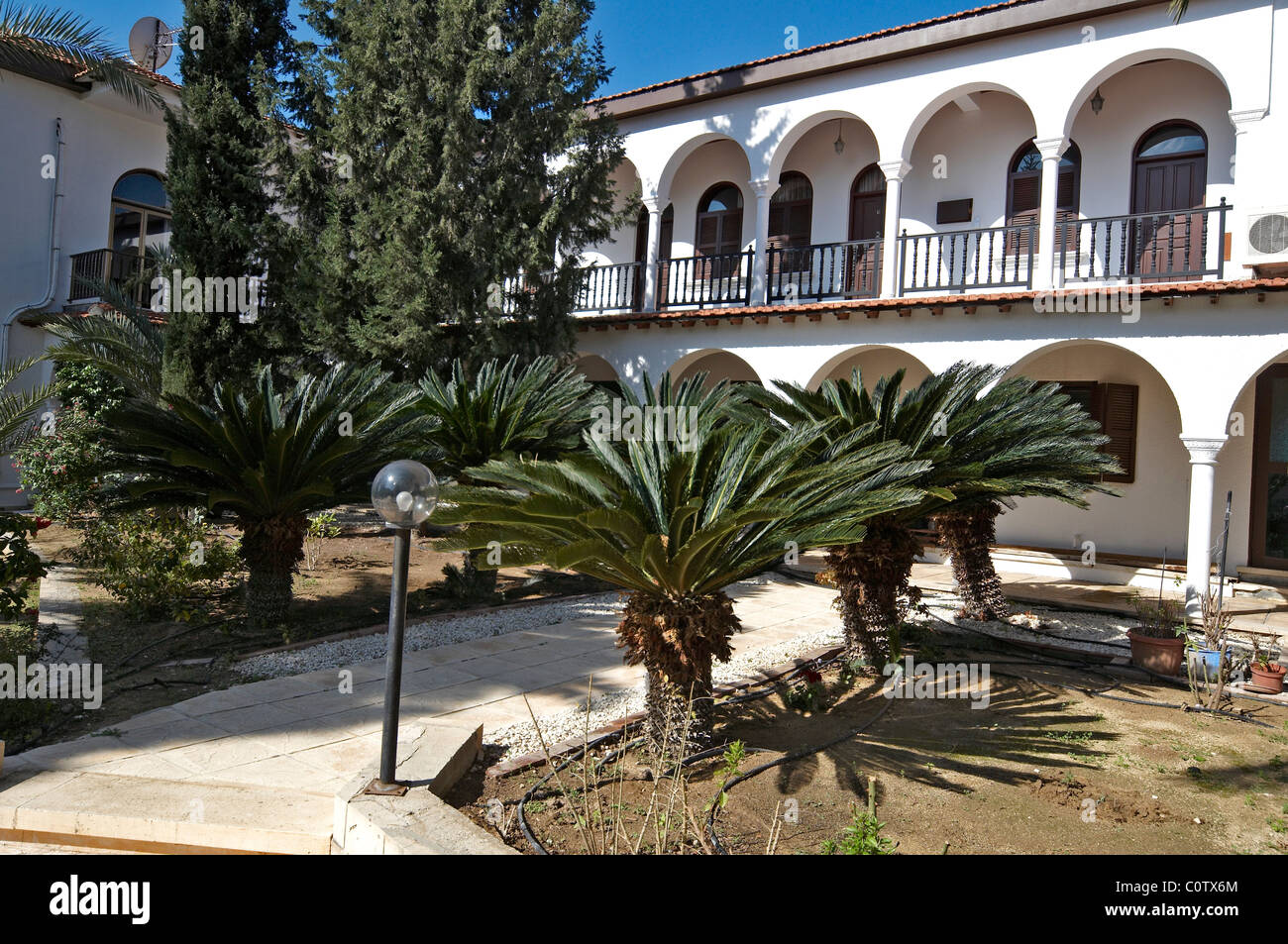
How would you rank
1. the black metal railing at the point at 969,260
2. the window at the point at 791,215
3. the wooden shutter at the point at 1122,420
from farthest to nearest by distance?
the window at the point at 791,215 → the wooden shutter at the point at 1122,420 → the black metal railing at the point at 969,260

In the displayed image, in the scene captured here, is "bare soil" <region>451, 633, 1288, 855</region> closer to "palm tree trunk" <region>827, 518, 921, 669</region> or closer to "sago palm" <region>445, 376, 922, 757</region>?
"sago palm" <region>445, 376, 922, 757</region>

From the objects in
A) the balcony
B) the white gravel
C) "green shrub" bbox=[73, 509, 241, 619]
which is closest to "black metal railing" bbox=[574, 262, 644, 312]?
the balcony

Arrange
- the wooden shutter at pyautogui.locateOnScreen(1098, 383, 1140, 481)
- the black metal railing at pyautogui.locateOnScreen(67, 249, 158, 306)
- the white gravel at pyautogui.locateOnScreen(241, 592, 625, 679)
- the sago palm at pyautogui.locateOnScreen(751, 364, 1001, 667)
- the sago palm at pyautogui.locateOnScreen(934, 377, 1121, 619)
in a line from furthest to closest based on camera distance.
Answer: the black metal railing at pyautogui.locateOnScreen(67, 249, 158, 306), the wooden shutter at pyautogui.locateOnScreen(1098, 383, 1140, 481), the sago palm at pyautogui.locateOnScreen(934, 377, 1121, 619), the sago palm at pyautogui.locateOnScreen(751, 364, 1001, 667), the white gravel at pyautogui.locateOnScreen(241, 592, 625, 679)

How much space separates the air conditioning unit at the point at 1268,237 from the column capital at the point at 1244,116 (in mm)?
1571

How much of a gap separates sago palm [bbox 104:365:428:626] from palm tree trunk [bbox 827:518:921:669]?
406 centimetres

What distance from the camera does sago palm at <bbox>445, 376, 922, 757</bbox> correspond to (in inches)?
190

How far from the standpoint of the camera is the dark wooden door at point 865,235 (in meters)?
15.0

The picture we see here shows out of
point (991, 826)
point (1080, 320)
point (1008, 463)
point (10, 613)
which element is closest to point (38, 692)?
point (10, 613)

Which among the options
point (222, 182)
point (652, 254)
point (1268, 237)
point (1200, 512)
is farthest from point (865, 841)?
point (222, 182)

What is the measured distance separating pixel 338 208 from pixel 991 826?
12459 mm

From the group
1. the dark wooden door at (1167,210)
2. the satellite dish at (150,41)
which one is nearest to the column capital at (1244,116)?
the dark wooden door at (1167,210)

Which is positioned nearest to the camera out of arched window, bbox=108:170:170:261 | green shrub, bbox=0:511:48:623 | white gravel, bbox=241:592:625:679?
green shrub, bbox=0:511:48:623

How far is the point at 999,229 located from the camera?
492 inches

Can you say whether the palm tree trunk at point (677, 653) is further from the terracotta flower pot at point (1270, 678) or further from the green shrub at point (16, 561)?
the terracotta flower pot at point (1270, 678)
